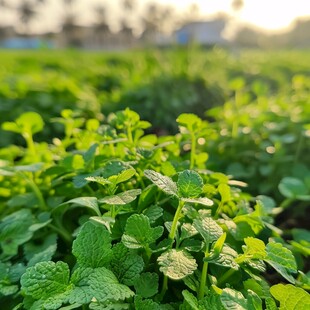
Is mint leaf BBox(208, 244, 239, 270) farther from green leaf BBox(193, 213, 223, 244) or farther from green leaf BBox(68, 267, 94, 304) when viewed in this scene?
green leaf BBox(68, 267, 94, 304)

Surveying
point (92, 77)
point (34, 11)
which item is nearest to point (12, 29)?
point (34, 11)

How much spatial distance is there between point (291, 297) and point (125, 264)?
31 cm

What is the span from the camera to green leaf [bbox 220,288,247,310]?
29.1 inches

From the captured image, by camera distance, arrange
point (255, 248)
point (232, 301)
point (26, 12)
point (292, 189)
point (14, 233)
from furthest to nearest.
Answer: point (26, 12)
point (292, 189)
point (14, 233)
point (255, 248)
point (232, 301)

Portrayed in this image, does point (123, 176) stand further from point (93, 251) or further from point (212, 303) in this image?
point (212, 303)

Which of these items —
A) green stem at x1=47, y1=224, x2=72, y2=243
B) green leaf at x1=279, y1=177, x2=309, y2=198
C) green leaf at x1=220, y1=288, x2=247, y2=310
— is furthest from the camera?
green leaf at x1=279, y1=177, x2=309, y2=198

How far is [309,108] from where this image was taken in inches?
85.5

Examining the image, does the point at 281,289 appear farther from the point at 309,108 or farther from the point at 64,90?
the point at 64,90

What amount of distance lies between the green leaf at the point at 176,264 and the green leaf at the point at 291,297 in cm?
16

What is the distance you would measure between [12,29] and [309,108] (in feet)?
255

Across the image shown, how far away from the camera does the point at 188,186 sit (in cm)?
88

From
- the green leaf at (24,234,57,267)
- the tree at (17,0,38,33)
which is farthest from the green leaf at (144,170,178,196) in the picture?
the tree at (17,0,38,33)

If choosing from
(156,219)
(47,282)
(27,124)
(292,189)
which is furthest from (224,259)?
(27,124)

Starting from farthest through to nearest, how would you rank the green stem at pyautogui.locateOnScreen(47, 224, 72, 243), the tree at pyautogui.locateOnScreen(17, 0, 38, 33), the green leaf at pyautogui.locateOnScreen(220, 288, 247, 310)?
the tree at pyautogui.locateOnScreen(17, 0, 38, 33) → the green stem at pyautogui.locateOnScreen(47, 224, 72, 243) → the green leaf at pyautogui.locateOnScreen(220, 288, 247, 310)
